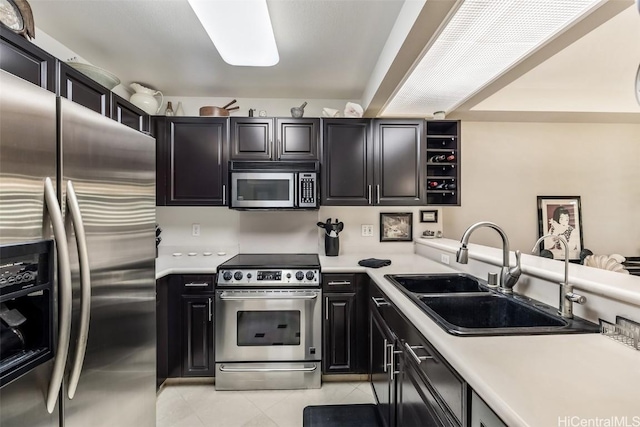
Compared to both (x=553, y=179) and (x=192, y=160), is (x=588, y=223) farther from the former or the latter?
(x=192, y=160)

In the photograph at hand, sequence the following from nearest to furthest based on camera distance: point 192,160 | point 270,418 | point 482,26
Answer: point 482,26, point 270,418, point 192,160

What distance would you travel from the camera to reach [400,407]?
1396 millimetres

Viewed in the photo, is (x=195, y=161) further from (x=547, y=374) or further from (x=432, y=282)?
(x=547, y=374)

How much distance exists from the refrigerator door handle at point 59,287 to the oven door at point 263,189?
167 centimetres

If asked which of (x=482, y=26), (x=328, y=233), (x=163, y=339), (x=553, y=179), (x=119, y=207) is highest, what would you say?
(x=482, y=26)

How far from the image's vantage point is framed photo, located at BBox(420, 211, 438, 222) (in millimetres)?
2934

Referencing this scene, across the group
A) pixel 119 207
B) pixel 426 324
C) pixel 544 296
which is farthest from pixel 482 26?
pixel 119 207

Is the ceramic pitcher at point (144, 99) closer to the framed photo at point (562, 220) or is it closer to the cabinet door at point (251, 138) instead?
the cabinet door at point (251, 138)

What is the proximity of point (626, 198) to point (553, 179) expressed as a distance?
2.84ft

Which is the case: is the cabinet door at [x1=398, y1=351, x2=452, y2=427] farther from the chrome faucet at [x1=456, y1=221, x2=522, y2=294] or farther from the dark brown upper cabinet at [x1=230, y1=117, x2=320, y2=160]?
the dark brown upper cabinet at [x1=230, y1=117, x2=320, y2=160]

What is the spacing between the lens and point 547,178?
10.3 ft

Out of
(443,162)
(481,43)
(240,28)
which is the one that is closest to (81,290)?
(240,28)

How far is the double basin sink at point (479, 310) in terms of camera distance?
104cm

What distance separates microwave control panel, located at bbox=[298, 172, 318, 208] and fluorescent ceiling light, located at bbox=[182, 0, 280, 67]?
→ 0.91m
